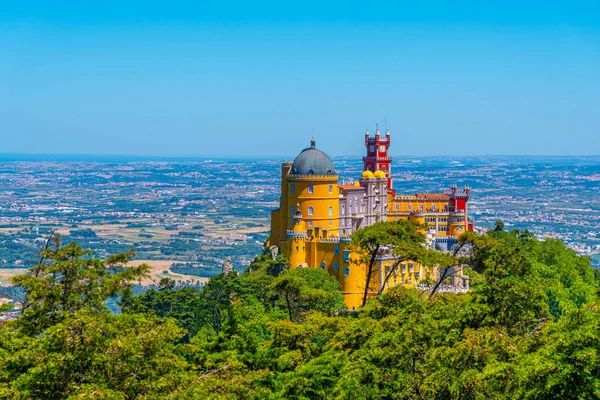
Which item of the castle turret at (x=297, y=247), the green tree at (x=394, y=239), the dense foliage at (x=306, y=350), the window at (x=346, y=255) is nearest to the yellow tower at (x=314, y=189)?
the castle turret at (x=297, y=247)

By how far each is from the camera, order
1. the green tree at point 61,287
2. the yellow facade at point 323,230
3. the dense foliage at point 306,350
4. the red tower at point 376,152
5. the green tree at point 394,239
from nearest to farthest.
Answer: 1. the dense foliage at point 306,350
2. the green tree at point 61,287
3. the green tree at point 394,239
4. the yellow facade at point 323,230
5. the red tower at point 376,152

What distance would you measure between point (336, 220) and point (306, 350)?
48842 mm

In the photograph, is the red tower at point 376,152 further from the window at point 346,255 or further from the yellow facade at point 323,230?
the window at point 346,255

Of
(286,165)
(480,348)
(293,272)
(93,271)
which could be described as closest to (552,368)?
(480,348)

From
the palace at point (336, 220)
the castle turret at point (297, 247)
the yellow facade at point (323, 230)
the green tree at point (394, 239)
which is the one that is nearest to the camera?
the green tree at point (394, 239)

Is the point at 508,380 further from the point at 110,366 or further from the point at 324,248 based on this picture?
the point at 324,248

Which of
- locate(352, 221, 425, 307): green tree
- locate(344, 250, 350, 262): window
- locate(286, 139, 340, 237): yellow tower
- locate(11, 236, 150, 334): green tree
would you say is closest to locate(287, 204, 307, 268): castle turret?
locate(286, 139, 340, 237): yellow tower

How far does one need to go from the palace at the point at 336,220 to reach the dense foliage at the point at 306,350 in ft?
83.5

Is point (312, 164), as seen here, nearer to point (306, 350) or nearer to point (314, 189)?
point (314, 189)

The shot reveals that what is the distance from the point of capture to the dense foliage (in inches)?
1172

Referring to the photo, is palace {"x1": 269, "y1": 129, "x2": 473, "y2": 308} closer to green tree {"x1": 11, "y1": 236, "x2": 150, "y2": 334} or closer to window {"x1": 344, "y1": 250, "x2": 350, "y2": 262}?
window {"x1": 344, "y1": 250, "x2": 350, "y2": 262}

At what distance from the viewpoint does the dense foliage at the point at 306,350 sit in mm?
29781

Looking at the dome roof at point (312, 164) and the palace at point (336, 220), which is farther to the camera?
the dome roof at point (312, 164)

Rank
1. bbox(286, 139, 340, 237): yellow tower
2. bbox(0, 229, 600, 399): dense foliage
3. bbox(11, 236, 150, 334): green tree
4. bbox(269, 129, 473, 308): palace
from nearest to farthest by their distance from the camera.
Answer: bbox(0, 229, 600, 399): dense foliage → bbox(11, 236, 150, 334): green tree → bbox(269, 129, 473, 308): palace → bbox(286, 139, 340, 237): yellow tower
